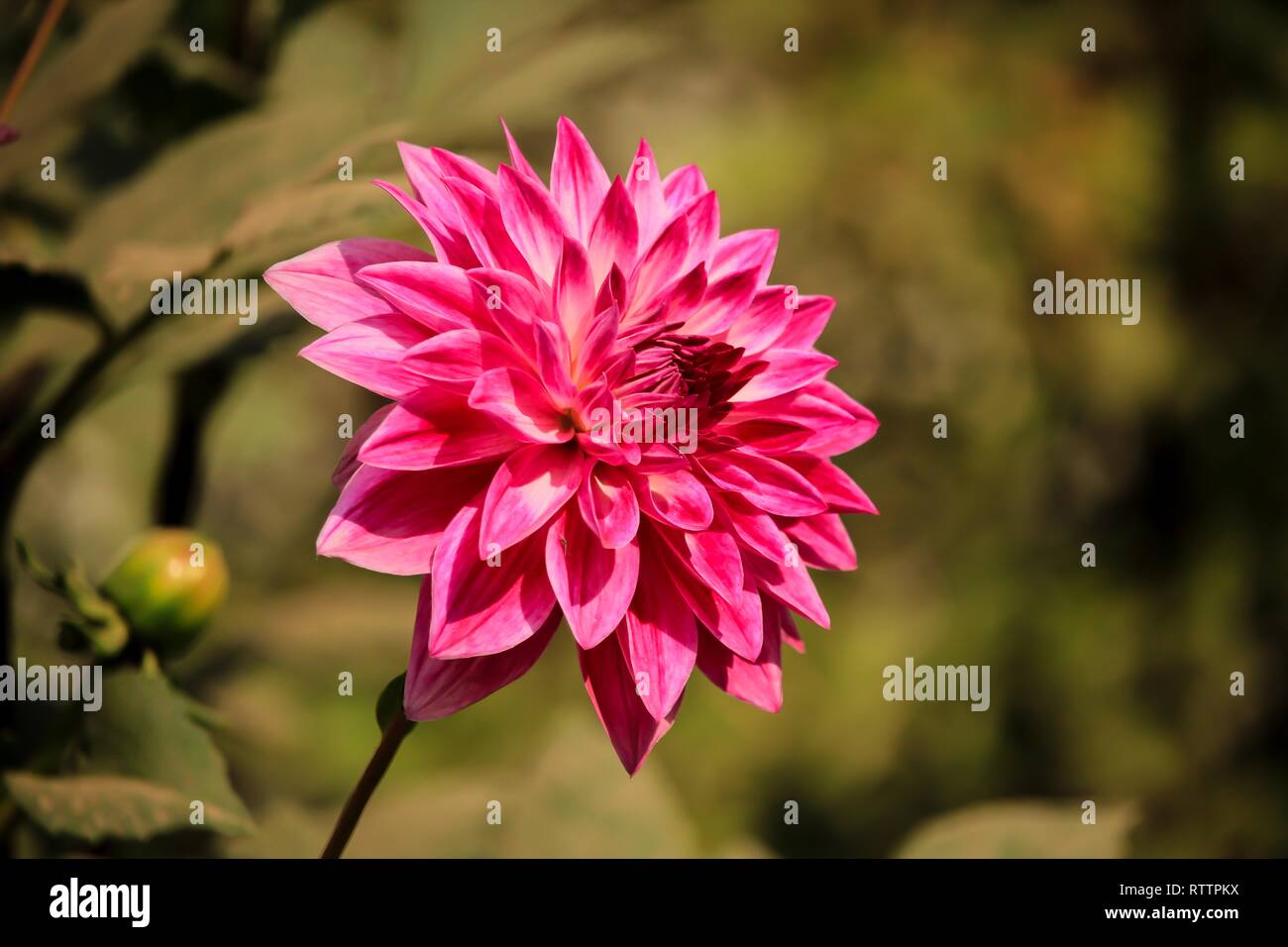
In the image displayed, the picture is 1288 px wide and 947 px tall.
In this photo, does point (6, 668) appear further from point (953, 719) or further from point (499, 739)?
point (953, 719)

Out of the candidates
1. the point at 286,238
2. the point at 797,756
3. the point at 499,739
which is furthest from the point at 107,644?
the point at 797,756

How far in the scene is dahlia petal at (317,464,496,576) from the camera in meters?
0.40

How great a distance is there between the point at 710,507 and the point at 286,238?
0.74ft

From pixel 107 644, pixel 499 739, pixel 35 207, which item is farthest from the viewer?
pixel 499 739

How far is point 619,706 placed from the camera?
0.43 m

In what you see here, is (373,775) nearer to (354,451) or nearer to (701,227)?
(354,451)

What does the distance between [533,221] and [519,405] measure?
8 cm

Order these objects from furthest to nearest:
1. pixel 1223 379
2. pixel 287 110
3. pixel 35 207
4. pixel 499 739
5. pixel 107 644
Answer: pixel 1223 379 → pixel 499 739 → pixel 35 207 → pixel 287 110 → pixel 107 644

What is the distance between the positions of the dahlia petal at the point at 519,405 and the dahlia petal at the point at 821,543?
0.11m

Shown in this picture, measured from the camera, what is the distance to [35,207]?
761mm

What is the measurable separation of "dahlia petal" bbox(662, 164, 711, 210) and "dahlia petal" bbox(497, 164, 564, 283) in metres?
0.07

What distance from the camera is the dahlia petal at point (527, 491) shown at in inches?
15.8

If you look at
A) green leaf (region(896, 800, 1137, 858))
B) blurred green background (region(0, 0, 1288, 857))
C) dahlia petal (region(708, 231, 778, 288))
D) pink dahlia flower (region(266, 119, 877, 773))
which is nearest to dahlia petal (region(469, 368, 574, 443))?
pink dahlia flower (region(266, 119, 877, 773))

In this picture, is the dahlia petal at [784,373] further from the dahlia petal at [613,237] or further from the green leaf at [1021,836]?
the green leaf at [1021,836]
